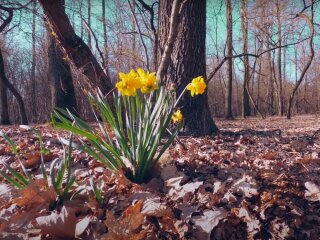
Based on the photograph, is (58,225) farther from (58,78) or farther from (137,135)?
(58,78)

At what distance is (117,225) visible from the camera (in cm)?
130

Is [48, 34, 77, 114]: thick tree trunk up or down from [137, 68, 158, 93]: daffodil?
up

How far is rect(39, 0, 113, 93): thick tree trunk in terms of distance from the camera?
3207 millimetres

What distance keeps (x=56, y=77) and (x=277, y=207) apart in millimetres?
8223

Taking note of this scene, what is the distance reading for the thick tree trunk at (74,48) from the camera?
3.21 m

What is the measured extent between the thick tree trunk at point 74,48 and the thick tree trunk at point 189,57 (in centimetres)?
91

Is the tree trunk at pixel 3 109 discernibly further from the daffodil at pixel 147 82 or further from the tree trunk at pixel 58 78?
the daffodil at pixel 147 82

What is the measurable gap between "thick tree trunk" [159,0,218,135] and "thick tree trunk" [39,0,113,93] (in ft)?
3.00

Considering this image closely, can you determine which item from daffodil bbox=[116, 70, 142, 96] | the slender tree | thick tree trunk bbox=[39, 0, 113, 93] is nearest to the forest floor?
daffodil bbox=[116, 70, 142, 96]

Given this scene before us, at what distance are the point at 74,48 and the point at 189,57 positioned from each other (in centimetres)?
140

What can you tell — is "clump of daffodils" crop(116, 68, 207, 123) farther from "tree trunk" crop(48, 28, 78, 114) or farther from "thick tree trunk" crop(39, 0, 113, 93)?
"tree trunk" crop(48, 28, 78, 114)

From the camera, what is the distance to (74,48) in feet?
10.9

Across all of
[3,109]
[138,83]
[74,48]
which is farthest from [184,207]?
[3,109]

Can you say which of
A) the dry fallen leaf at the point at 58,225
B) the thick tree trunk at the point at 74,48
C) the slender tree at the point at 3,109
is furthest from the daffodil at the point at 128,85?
the slender tree at the point at 3,109
